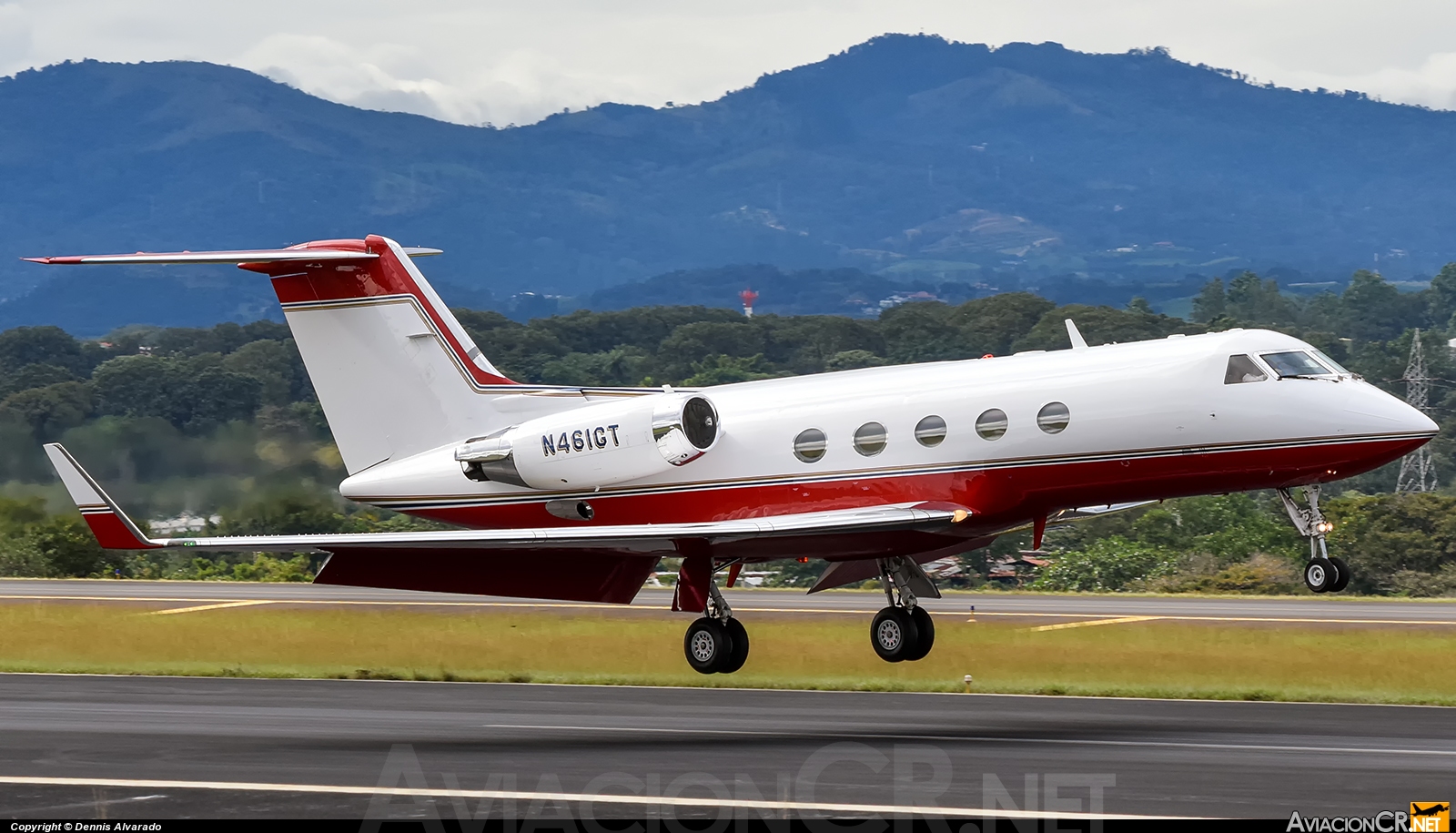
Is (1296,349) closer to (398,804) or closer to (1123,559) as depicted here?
(398,804)

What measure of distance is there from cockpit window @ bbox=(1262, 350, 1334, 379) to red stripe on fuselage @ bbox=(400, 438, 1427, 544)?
943mm

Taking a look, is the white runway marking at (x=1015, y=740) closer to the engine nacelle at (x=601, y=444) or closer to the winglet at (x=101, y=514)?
the engine nacelle at (x=601, y=444)

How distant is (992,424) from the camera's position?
21234mm

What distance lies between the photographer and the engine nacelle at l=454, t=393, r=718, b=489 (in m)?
23.2

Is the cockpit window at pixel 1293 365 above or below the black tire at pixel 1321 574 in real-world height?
above

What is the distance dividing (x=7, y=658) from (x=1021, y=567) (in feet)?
103

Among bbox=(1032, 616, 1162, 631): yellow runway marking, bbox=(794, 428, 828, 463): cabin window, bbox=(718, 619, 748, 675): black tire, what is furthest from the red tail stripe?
bbox=(1032, 616, 1162, 631): yellow runway marking

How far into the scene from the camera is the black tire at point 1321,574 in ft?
63.5

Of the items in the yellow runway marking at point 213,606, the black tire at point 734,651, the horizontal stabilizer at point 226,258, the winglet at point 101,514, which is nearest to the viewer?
the winglet at point 101,514

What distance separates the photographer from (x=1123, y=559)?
48.7m

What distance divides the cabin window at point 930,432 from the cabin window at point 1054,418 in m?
1.22

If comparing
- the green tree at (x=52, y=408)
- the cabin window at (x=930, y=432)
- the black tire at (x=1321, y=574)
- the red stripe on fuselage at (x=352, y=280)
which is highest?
the red stripe on fuselage at (x=352, y=280)

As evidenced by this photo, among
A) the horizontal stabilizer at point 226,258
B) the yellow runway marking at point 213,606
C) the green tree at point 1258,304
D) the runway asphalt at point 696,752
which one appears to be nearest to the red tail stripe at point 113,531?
the runway asphalt at point 696,752

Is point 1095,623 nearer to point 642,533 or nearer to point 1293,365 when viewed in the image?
point 1293,365
